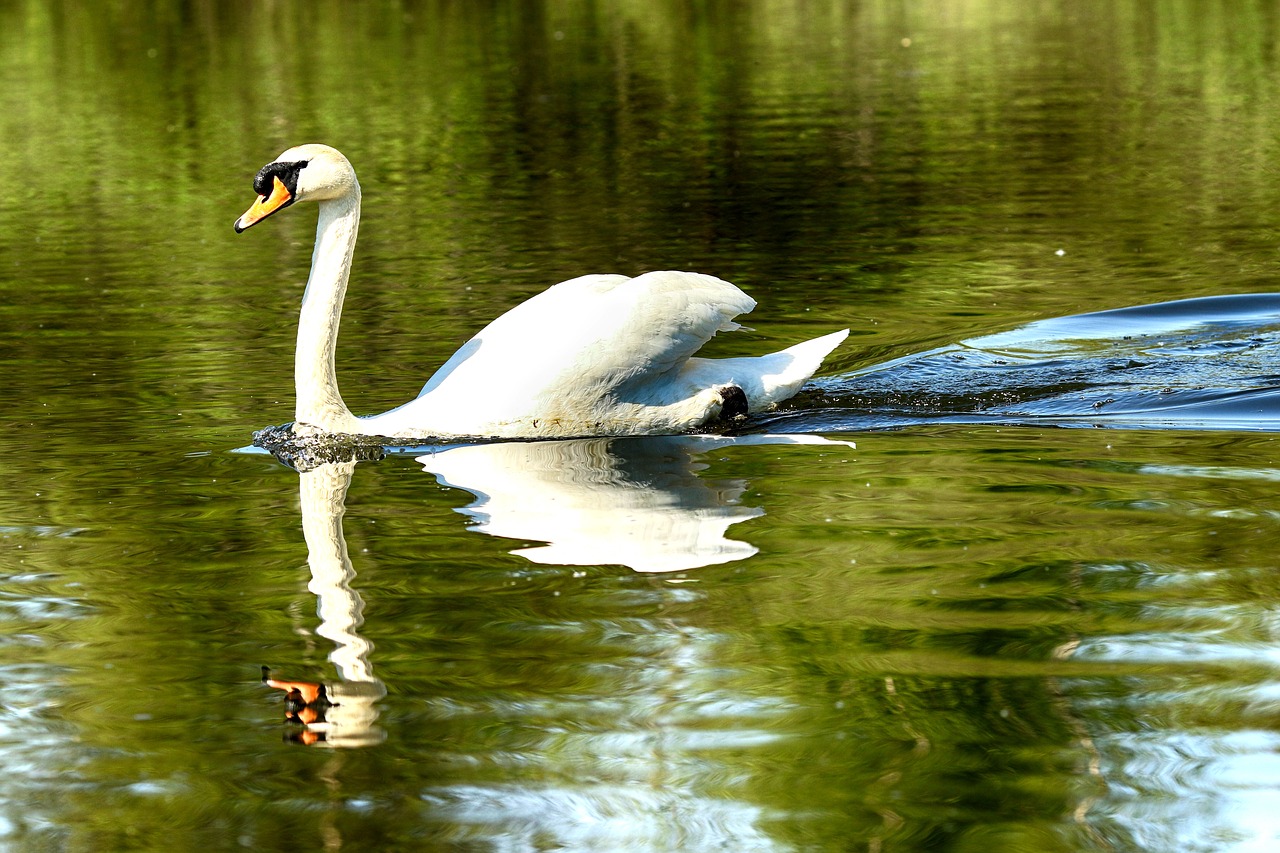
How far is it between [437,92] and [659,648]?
2315 cm

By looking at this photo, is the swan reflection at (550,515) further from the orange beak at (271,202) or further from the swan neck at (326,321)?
the orange beak at (271,202)

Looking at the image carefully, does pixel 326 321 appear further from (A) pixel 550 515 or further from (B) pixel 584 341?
(A) pixel 550 515

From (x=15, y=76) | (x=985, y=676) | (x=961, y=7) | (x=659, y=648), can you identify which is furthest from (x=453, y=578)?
(x=961, y=7)

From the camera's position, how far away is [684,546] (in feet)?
21.7

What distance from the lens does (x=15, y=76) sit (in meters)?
30.6

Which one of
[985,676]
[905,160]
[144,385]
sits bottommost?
[985,676]

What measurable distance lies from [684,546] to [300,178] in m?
3.17

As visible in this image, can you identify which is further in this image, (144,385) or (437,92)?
(437,92)

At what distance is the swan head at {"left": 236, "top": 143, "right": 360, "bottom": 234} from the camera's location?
8.59 m

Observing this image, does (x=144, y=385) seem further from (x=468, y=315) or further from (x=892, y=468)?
(x=892, y=468)

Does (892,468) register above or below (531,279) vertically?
below

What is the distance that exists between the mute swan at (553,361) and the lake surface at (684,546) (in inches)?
7.4

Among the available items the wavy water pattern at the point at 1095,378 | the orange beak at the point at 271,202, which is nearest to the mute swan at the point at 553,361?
the orange beak at the point at 271,202

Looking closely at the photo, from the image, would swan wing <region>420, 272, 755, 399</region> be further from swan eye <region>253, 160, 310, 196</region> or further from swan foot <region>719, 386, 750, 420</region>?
swan eye <region>253, 160, 310, 196</region>
